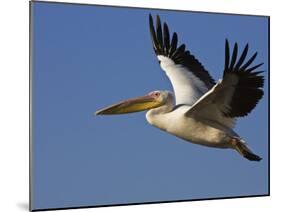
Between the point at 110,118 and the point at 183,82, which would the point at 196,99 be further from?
the point at 110,118

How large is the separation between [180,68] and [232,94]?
41cm

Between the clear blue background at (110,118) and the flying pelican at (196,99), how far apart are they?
0.16 feet

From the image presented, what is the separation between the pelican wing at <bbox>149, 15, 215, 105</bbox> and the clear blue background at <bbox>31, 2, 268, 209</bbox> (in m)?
0.05

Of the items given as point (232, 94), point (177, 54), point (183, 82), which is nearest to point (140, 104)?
point (183, 82)

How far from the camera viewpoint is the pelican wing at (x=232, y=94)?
4457mm

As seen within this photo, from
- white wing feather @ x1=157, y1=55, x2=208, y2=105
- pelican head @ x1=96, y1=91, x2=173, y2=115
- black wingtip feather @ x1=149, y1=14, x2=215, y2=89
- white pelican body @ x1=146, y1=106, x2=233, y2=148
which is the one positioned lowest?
white pelican body @ x1=146, y1=106, x2=233, y2=148

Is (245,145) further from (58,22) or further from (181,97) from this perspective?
(58,22)

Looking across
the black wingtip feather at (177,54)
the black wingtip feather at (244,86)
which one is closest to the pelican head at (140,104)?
the black wingtip feather at (177,54)

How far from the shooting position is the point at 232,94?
4539 mm

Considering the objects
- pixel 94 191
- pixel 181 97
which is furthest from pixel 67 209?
pixel 181 97

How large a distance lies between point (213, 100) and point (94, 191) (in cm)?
98

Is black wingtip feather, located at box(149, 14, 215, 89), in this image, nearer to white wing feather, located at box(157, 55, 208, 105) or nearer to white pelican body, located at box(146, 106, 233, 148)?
white wing feather, located at box(157, 55, 208, 105)

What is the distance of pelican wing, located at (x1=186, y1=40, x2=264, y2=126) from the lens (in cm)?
446

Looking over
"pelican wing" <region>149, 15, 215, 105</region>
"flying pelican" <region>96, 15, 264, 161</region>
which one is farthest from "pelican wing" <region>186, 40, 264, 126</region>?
"pelican wing" <region>149, 15, 215, 105</region>
